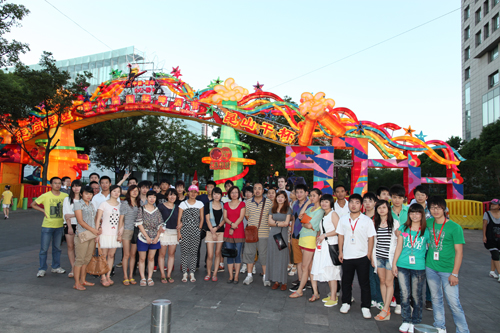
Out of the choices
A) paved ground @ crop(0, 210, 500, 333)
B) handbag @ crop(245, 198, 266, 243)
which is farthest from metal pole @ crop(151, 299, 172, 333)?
handbag @ crop(245, 198, 266, 243)

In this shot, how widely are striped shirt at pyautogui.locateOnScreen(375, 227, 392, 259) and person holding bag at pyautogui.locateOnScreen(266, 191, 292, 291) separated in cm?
143

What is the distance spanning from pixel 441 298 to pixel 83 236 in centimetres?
475

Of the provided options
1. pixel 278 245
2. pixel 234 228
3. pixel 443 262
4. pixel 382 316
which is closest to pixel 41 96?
pixel 234 228

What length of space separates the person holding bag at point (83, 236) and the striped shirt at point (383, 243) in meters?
4.05

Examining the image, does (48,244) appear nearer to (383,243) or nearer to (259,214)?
(259,214)

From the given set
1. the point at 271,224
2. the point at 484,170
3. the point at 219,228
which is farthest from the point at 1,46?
the point at 484,170

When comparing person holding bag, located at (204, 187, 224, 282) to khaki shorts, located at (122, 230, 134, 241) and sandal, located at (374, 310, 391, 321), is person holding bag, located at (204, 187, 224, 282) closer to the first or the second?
khaki shorts, located at (122, 230, 134, 241)

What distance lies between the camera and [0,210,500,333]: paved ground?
12.4 feet

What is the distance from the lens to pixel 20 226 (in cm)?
1123

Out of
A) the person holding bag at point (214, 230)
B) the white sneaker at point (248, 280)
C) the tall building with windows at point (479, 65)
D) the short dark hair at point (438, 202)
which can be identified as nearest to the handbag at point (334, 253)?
the short dark hair at point (438, 202)

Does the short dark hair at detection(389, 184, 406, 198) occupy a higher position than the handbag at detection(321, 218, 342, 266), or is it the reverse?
the short dark hair at detection(389, 184, 406, 198)

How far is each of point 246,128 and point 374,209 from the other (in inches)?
413

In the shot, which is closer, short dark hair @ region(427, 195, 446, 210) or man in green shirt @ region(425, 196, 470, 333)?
man in green shirt @ region(425, 196, 470, 333)

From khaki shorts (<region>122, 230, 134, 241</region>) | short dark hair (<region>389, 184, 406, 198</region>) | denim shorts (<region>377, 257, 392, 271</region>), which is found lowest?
denim shorts (<region>377, 257, 392, 271</region>)
